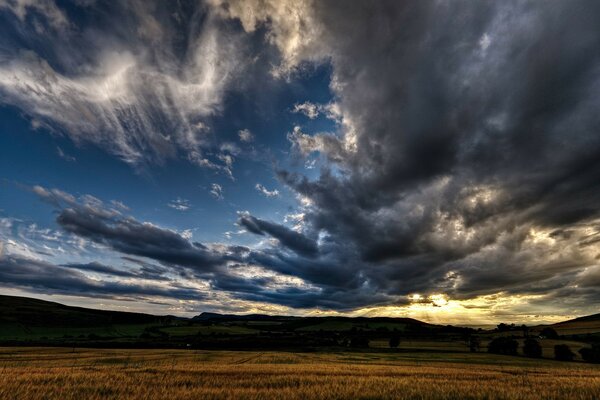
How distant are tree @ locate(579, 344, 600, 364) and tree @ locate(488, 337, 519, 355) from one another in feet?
54.4

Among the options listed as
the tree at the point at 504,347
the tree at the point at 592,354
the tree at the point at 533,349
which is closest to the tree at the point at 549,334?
the tree at the point at 504,347

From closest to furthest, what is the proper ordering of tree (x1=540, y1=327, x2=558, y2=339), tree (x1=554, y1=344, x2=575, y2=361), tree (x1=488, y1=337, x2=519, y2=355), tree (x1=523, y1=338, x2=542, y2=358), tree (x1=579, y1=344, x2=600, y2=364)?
tree (x1=579, y1=344, x2=600, y2=364)
tree (x1=554, y1=344, x2=575, y2=361)
tree (x1=523, y1=338, x2=542, y2=358)
tree (x1=488, y1=337, x2=519, y2=355)
tree (x1=540, y1=327, x2=558, y2=339)

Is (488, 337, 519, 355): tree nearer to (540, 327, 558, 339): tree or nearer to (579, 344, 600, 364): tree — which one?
(579, 344, 600, 364): tree

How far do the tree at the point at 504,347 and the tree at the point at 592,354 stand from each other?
54.4 feet

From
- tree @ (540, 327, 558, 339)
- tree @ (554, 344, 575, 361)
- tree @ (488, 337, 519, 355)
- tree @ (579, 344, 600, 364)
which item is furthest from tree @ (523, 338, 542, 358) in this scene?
tree @ (540, 327, 558, 339)

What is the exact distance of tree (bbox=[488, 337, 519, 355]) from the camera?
327 feet

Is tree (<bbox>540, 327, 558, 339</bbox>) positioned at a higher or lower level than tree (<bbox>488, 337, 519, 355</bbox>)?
higher

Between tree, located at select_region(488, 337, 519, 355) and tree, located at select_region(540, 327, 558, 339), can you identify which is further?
tree, located at select_region(540, 327, 558, 339)

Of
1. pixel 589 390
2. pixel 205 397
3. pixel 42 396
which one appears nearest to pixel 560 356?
pixel 589 390

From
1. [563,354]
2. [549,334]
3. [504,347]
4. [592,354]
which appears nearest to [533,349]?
[563,354]

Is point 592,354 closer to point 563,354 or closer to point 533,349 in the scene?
point 563,354

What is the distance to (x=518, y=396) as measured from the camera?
679 inches

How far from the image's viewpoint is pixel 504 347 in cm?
10169

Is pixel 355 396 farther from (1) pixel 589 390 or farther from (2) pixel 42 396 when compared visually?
(1) pixel 589 390
